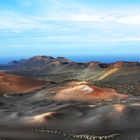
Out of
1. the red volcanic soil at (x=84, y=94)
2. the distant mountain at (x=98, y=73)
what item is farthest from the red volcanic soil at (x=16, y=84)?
the red volcanic soil at (x=84, y=94)

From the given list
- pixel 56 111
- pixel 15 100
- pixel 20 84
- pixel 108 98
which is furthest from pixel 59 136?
pixel 20 84

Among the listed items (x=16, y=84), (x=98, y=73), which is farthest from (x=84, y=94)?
(x=98, y=73)

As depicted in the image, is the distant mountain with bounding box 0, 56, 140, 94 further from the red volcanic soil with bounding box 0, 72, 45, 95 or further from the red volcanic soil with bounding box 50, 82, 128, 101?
the red volcanic soil with bounding box 0, 72, 45, 95

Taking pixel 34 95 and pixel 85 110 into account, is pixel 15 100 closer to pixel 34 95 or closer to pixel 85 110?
pixel 34 95

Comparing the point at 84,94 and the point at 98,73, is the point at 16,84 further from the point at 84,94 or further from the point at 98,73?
the point at 98,73

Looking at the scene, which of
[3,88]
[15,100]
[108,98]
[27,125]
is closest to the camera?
[27,125]

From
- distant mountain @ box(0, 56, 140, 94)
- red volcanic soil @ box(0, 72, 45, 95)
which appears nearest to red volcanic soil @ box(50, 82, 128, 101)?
distant mountain @ box(0, 56, 140, 94)

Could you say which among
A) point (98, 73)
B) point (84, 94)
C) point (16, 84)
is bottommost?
point (84, 94)

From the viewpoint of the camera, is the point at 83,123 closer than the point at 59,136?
No
